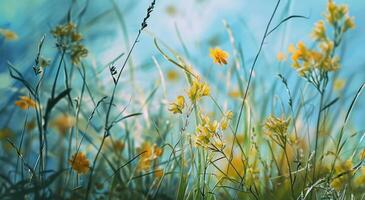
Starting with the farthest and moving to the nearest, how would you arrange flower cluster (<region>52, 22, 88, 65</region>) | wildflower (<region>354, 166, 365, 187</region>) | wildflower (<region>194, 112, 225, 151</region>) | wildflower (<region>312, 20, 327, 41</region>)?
wildflower (<region>354, 166, 365, 187</region>), wildflower (<region>312, 20, 327, 41</region>), flower cluster (<region>52, 22, 88, 65</region>), wildflower (<region>194, 112, 225, 151</region>)

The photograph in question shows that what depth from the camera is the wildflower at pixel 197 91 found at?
1207 mm

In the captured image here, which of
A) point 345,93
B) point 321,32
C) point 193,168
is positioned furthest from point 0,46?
point 345,93

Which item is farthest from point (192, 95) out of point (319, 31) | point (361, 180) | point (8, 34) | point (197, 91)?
point (8, 34)

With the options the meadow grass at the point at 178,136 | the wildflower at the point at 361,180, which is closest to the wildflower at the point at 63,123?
the meadow grass at the point at 178,136

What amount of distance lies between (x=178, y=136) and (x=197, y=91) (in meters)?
0.34

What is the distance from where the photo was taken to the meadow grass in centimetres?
119

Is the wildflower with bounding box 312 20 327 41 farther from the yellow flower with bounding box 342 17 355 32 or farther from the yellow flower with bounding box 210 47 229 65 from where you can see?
the yellow flower with bounding box 210 47 229 65

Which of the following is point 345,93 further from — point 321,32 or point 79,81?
point 79,81

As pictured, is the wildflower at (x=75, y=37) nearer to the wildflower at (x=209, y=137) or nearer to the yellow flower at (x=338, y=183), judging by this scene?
the wildflower at (x=209, y=137)

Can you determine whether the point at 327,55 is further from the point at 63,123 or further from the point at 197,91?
the point at 63,123

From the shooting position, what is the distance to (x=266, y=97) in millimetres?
1712

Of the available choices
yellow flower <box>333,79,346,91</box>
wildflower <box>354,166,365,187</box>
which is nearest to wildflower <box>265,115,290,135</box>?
wildflower <box>354,166,365,187</box>

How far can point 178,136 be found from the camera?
60.0 inches

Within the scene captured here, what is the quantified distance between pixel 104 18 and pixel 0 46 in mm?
436
